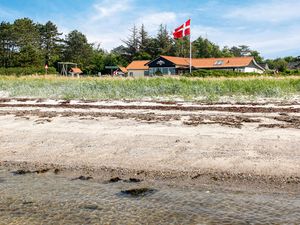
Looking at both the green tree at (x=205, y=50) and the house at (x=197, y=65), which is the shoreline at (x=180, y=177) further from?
the green tree at (x=205, y=50)


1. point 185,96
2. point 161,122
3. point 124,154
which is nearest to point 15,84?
point 185,96

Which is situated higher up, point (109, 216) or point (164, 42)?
point (164, 42)

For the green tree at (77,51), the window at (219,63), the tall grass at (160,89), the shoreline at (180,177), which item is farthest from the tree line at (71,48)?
the shoreline at (180,177)

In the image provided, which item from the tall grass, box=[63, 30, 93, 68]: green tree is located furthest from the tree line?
the tall grass

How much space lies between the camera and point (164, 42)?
102062 mm

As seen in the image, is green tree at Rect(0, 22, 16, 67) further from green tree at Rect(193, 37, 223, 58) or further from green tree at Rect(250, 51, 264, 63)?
green tree at Rect(250, 51, 264, 63)

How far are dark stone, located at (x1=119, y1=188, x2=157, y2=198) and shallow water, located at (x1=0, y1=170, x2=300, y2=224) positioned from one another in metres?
0.06

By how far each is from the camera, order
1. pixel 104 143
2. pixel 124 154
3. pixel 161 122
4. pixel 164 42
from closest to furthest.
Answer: pixel 124 154 < pixel 104 143 < pixel 161 122 < pixel 164 42

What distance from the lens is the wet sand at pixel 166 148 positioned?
22.7ft

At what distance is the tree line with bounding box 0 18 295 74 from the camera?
82.2 m

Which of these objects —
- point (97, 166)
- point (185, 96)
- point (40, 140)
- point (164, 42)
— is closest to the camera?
point (97, 166)

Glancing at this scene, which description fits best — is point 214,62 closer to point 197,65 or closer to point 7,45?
point 197,65

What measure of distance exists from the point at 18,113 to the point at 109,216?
10462mm

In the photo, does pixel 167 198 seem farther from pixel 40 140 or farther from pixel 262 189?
pixel 40 140
